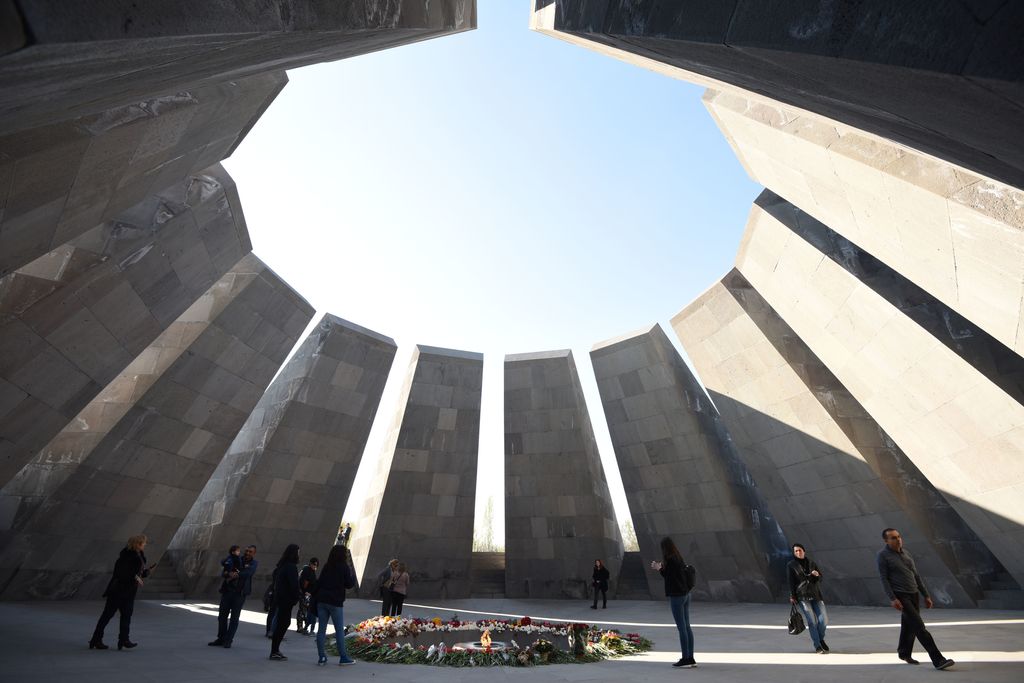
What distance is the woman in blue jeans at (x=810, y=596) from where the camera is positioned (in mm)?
7500

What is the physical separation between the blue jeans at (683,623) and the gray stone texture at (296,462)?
13466 mm

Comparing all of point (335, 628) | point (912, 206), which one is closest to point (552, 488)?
point (335, 628)

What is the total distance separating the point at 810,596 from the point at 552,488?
12.1 metres

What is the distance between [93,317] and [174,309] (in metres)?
1.87

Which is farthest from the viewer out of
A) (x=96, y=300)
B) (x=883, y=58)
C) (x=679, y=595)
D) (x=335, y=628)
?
(x=96, y=300)

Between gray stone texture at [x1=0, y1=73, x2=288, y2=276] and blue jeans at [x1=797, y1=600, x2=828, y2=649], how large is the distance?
386 inches

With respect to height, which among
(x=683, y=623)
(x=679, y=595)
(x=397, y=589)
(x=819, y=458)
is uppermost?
(x=819, y=458)

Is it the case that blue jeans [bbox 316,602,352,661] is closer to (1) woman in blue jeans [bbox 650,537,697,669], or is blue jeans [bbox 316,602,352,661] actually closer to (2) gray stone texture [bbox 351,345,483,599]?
(1) woman in blue jeans [bbox 650,537,697,669]

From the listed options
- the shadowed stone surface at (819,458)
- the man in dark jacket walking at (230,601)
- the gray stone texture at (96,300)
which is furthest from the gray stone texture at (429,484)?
the man in dark jacket walking at (230,601)

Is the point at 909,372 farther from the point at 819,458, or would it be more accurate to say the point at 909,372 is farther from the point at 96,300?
the point at 96,300

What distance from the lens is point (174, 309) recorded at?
38.6 ft

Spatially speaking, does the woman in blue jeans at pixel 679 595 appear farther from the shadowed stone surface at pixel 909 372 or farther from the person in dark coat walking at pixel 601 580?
the person in dark coat walking at pixel 601 580

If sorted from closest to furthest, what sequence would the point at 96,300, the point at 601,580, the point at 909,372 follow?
the point at 96,300, the point at 909,372, the point at 601,580

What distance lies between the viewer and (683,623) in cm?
686
